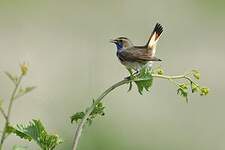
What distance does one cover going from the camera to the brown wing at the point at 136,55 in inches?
128

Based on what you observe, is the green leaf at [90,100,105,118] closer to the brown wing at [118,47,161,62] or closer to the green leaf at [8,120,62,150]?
the green leaf at [8,120,62,150]

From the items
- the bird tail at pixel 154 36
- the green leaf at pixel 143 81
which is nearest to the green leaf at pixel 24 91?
the green leaf at pixel 143 81


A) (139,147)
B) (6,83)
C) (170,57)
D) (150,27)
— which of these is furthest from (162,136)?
(150,27)

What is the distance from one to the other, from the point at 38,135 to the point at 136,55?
1.69 m

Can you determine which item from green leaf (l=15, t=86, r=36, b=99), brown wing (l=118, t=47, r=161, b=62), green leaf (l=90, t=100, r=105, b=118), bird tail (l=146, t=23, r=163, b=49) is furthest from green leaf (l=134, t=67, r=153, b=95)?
bird tail (l=146, t=23, r=163, b=49)

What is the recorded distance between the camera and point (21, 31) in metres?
11.5

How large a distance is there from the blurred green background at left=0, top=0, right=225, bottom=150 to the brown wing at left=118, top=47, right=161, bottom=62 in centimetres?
262

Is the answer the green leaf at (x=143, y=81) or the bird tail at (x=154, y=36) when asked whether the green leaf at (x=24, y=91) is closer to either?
the green leaf at (x=143, y=81)

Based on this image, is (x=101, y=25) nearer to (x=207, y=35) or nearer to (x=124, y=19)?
(x=124, y=19)

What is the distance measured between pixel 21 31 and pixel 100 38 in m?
1.13

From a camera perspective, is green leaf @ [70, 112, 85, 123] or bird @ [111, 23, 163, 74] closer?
green leaf @ [70, 112, 85, 123]

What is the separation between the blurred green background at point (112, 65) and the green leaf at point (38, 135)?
14.1 ft

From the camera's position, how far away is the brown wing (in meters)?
3.26

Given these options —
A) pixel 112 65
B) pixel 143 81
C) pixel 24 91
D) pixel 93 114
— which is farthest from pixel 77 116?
pixel 112 65
